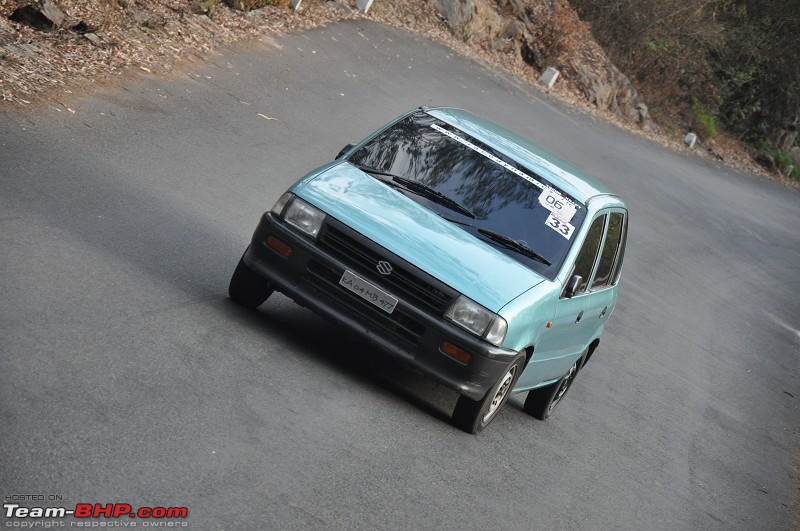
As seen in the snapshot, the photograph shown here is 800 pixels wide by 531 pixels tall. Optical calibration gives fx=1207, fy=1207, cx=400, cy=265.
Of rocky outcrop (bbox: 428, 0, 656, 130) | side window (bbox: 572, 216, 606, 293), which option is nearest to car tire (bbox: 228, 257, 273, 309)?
side window (bbox: 572, 216, 606, 293)

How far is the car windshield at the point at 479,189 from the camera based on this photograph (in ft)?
28.7

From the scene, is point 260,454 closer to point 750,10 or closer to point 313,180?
point 313,180

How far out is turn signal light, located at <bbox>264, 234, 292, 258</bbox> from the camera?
8.23m

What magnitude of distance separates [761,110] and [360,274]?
4236 centimetres

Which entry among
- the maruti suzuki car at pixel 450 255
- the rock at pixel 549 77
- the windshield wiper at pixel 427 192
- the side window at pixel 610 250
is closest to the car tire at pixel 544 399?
the maruti suzuki car at pixel 450 255

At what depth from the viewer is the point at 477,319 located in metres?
7.87

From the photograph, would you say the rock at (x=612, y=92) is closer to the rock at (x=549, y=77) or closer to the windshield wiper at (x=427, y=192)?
the rock at (x=549, y=77)

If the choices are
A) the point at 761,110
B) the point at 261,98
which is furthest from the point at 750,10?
the point at 261,98

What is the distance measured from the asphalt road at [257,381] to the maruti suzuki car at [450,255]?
504mm

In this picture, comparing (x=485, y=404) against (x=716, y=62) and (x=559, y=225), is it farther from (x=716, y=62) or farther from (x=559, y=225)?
(x=716, y=62)

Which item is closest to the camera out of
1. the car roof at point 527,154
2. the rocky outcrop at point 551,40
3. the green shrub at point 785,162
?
the car roof at point 527,154

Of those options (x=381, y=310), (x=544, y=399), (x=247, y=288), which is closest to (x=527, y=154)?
(x=544, y=399)

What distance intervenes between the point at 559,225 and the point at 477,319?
1.55 meters

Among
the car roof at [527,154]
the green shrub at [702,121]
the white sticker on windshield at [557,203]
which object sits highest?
the car roof at [527,154]
